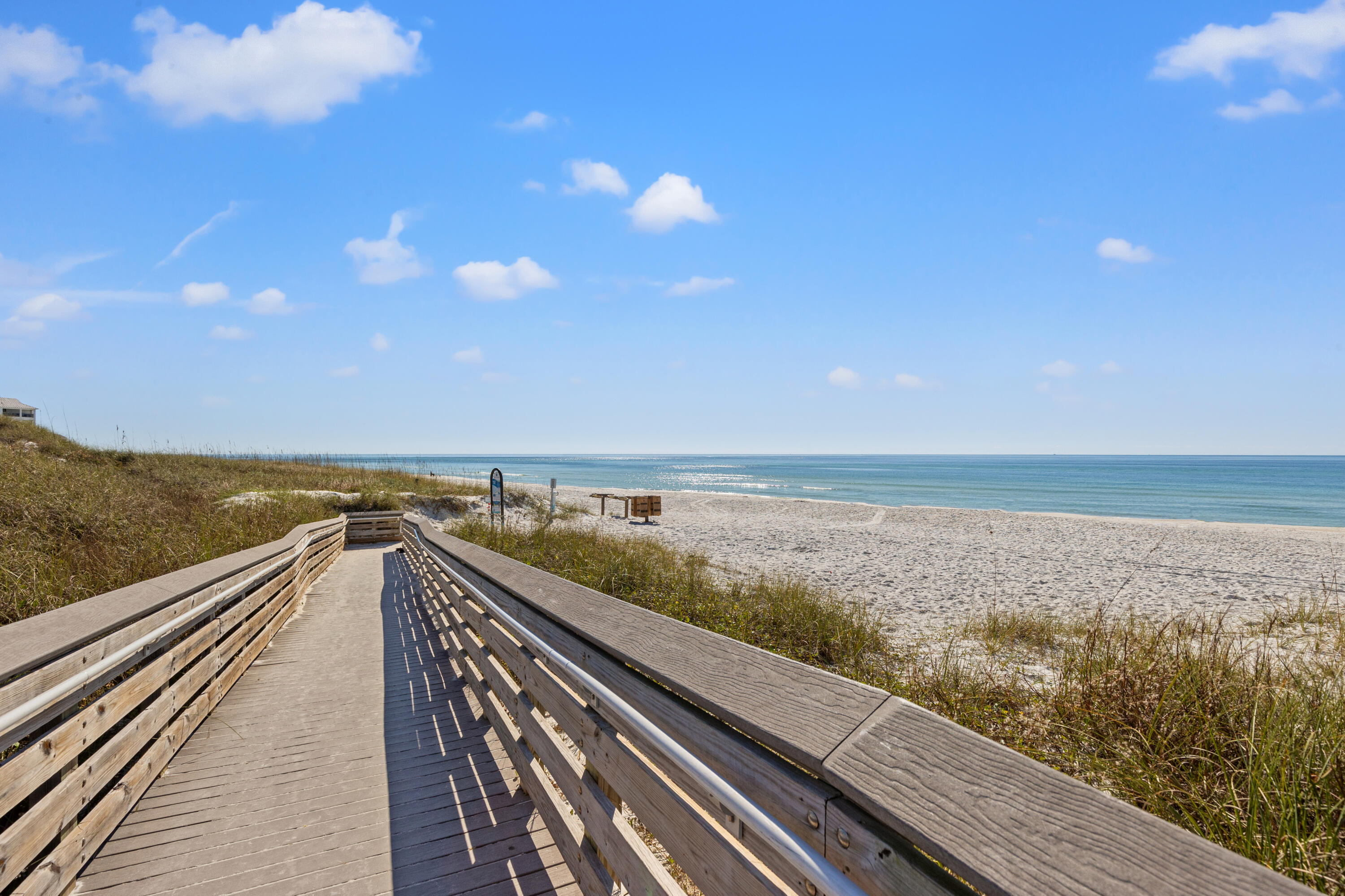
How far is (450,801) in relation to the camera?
12.1 ft

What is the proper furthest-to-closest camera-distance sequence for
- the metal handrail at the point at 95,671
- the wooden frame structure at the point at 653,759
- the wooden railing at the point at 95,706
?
the wooden railing at the point at 95,706 → the metal handrail at the point at 95,671 → the wooden frame structure at the point at 653,759

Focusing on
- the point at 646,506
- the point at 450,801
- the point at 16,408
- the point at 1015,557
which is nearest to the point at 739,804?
the point at 450,801

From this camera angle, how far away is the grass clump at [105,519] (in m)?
5.37

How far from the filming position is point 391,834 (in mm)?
3375

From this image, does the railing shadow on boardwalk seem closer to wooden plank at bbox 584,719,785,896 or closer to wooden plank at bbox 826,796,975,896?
wooden plank at bbox 584,719,785,896

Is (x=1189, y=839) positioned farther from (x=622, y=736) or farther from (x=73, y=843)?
(x=73, y=843)

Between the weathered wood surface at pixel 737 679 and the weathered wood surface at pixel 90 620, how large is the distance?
2174mm

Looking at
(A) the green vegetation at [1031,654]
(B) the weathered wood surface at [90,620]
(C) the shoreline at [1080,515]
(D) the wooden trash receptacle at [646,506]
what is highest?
(B) the weathered wood surface at [90,620]

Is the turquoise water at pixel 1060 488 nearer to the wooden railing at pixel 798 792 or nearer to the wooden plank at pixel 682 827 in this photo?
the wooden railing at pixel 798 792

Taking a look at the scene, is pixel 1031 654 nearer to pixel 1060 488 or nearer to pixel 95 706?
pixel 95 706

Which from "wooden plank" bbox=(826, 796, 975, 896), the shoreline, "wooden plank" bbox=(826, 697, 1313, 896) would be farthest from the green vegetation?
the shoreline

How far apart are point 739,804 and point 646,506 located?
81.8 ft

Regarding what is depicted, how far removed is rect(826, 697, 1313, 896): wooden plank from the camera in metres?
0.90

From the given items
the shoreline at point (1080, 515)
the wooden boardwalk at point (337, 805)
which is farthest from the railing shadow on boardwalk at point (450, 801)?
the shoreline at point (1080, 515)
